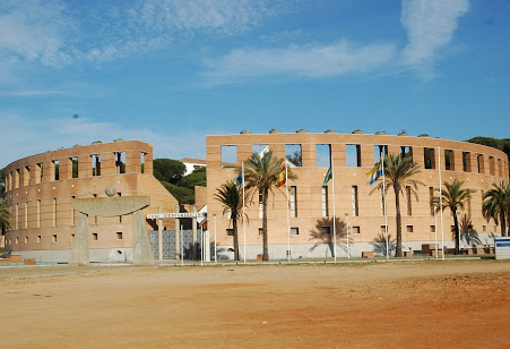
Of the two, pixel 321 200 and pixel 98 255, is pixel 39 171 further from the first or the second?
pixel 321 200

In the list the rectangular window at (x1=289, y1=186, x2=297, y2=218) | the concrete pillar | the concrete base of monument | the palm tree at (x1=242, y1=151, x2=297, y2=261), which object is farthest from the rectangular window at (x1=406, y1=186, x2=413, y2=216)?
the concrete pillar

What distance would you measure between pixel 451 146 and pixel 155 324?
182 feet

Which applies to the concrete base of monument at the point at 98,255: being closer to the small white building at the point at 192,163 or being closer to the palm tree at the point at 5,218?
the palm tree at the point at 5,218

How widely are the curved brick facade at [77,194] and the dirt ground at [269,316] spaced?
36.9 m

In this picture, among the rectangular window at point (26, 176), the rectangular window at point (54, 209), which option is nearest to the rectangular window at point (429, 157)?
the rectangular window at point (54, 209)

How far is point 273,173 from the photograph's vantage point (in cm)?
5091

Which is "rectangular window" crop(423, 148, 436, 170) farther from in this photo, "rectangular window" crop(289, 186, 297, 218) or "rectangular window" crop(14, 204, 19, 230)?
"rectangular window" crop(14, 204, 19, 230)

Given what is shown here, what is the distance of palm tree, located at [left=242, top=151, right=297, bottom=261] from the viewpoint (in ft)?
166

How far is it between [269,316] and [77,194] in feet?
173

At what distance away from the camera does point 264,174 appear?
5047cm

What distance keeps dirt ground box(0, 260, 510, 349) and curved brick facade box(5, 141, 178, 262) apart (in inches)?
1451

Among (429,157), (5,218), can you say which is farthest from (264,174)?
(5,218)

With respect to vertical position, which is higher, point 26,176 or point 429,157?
point 429,157

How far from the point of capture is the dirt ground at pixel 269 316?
1188 centimetres
